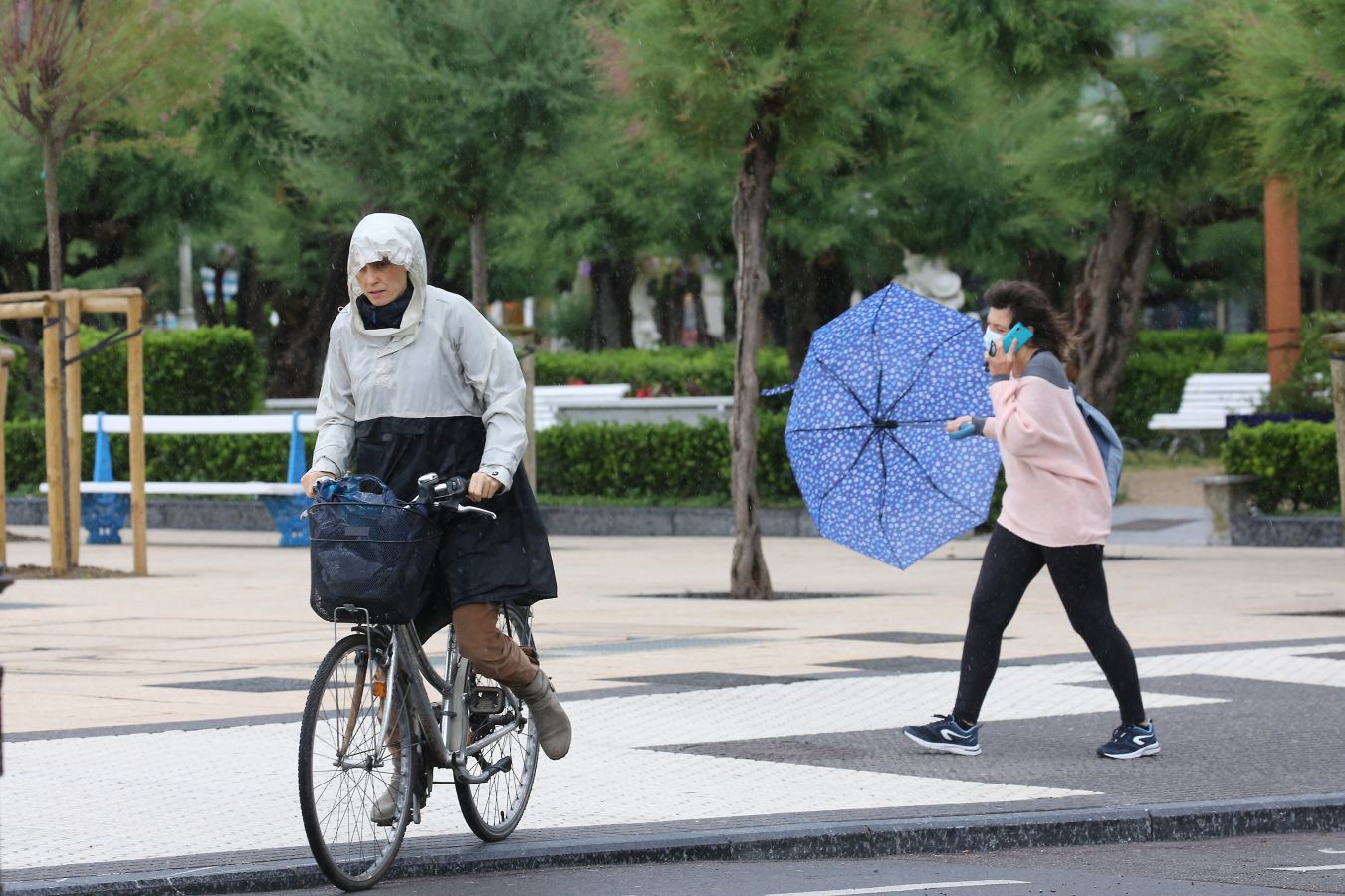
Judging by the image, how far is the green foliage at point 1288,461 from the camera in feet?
64.6

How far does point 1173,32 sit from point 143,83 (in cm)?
957

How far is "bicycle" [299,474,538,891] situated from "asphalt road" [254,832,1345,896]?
173 mm

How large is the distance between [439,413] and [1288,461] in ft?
48.3

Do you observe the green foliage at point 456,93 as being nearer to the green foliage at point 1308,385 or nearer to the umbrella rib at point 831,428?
the green foliage at point 1308,385

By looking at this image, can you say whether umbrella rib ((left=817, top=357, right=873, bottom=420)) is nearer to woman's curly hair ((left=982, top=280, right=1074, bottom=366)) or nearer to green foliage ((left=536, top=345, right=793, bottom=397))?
woman's curly hair ((left=982, top=280, right=1074, bottom=366))

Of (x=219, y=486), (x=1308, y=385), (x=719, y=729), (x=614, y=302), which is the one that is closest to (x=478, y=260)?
(x=219, y=486)

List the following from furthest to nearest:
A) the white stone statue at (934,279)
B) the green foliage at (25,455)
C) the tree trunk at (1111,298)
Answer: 1. the white stone statue at (934,279)
2. the green foliage at (25,455)
3. the tree trunk at (1111,298)

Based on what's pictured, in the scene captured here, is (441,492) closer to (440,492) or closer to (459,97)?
(440,492)

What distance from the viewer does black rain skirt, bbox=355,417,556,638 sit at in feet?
20.5

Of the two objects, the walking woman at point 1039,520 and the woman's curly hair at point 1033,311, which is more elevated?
the woman's curly hair at point 1033,311

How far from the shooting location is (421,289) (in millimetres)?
6332

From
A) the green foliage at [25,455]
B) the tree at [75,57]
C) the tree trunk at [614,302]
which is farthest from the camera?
the tree trunk at [614,302]

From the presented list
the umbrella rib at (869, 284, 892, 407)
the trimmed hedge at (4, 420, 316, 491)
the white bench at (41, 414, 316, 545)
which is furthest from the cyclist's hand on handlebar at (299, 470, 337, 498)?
the trimmed hedge at (4, 420, 316, 491)

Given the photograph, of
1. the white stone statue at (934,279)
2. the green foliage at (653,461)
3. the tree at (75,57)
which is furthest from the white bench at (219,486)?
the white stone statue at (934,279)
